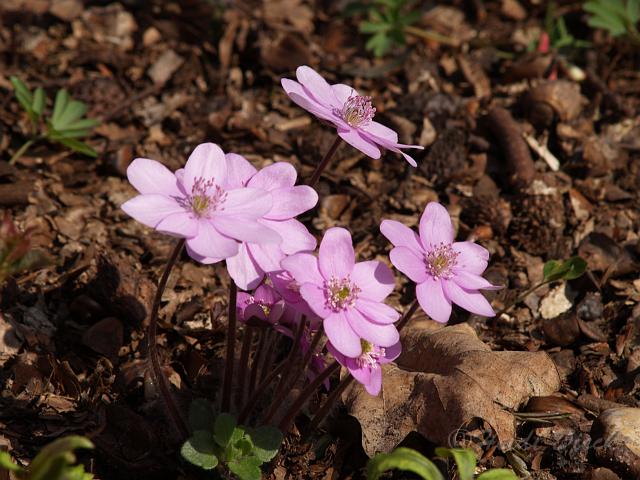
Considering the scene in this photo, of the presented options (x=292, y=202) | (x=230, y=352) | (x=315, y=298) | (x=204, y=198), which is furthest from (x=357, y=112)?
(x=230, y=352)

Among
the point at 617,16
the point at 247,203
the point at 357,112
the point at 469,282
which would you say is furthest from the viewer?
the point at 617,16

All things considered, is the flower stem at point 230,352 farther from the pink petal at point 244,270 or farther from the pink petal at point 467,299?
the pink petal at point 467,299

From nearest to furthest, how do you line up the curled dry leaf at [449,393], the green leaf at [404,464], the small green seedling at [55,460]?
the small green seedling at [55,460] < the green leaf at [404,464] < the curled dry leaf at [449,393]

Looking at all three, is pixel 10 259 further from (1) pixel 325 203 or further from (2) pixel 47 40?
(2) pixel 47 40

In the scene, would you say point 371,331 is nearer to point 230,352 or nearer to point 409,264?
point 409,264

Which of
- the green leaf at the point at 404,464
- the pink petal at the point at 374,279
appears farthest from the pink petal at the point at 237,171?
the green leaf at the point at 404,464
